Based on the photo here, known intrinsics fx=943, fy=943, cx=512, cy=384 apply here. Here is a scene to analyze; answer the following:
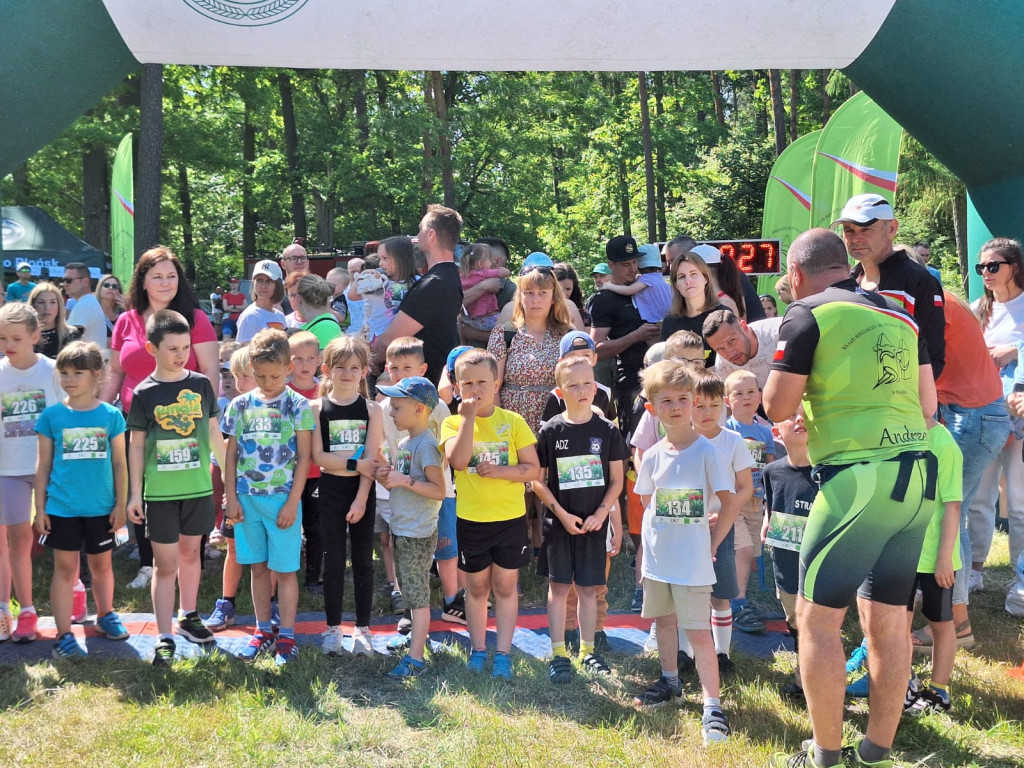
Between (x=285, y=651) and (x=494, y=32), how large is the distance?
341 centimetres

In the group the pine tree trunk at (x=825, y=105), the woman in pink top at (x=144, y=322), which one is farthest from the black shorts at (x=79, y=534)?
the pine tree trunk at (x=825, y=105)

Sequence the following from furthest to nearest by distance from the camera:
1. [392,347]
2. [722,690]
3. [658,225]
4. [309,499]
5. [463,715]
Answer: [658,225] < [309,499] < [392,347] < [722,690] < [463,715]

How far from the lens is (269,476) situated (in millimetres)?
4438

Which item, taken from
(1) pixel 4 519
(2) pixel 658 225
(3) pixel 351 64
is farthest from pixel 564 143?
(1) pixel 4 519

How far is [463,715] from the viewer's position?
373 centimetres

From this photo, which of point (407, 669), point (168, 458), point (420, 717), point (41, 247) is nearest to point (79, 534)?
point (168, 458)

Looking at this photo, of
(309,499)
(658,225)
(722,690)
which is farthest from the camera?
(658,225)

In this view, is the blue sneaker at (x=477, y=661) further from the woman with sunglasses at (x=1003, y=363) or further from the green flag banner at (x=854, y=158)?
the green flag banner at (x=854, y=158)

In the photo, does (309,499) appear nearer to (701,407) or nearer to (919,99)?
(701,407)

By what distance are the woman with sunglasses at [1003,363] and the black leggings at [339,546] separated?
133 inches

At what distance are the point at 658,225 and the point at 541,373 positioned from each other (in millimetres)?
23535

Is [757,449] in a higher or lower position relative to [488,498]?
higher

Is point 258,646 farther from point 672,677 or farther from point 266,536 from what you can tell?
point 672,677

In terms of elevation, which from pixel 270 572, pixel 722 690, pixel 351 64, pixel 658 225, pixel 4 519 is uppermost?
pixel 658 225
